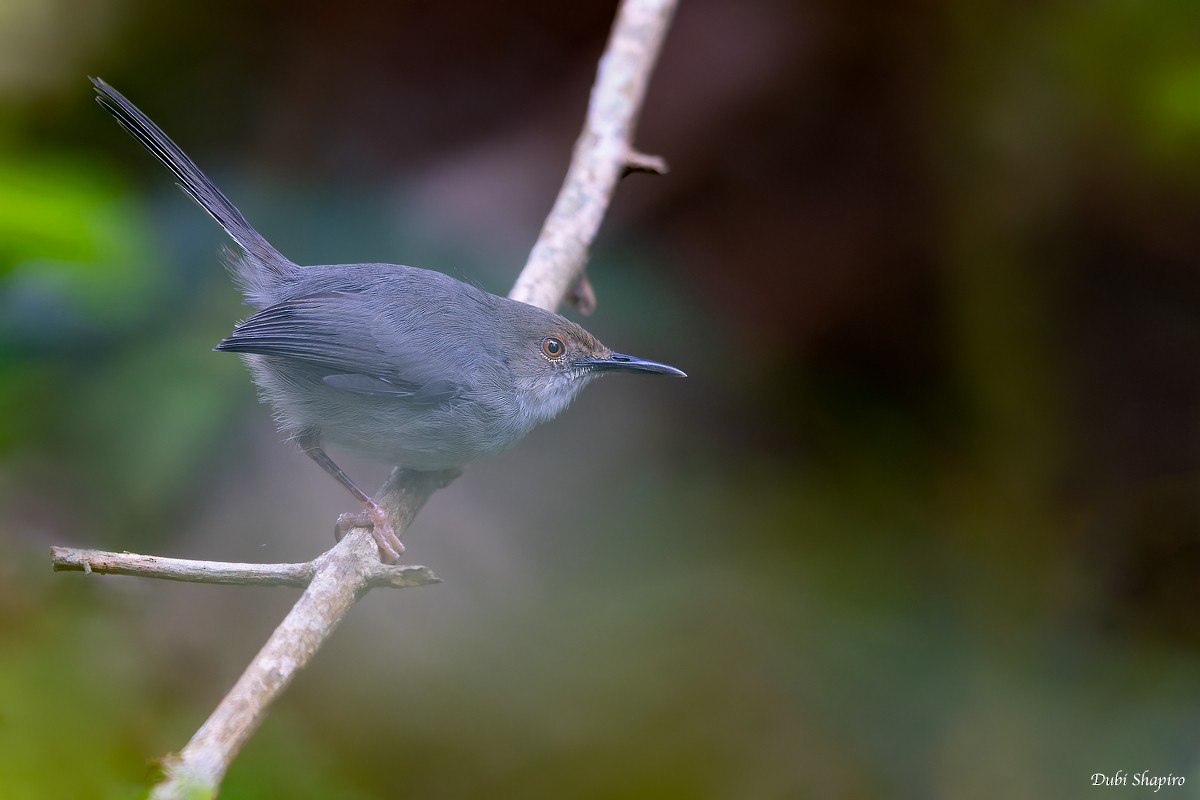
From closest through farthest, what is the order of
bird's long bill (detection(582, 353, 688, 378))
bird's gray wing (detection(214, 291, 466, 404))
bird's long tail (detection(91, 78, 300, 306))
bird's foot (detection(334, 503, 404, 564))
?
bird's foot (detection(334, 503, 404, 564)) < bird's gray wing (detection(214, 291, 466, 404)) < bird's long tail (detection(91, 78, 300, 306)) < bird's long bill (detection(582, 353, 688, 378))

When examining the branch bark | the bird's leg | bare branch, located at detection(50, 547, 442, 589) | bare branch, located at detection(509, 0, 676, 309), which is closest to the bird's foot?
the bird's leg

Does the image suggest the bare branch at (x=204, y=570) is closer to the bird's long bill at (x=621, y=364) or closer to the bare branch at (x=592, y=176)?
the bird's long bill at (x=621, y=364)

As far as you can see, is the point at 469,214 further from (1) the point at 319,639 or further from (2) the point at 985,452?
(1) the point at 319,639

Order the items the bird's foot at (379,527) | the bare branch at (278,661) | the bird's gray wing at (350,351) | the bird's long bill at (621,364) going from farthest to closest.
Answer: the bird's long bill at (621,364) → the bird's gray wing at (350,351) → the bird's foot at (379,527) → the bare branch at (278,661)

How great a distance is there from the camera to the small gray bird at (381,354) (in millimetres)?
2824

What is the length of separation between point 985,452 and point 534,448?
2106 millimetres

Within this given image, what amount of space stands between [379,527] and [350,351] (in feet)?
1.81

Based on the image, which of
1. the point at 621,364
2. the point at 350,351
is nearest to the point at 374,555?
the point at 350,351

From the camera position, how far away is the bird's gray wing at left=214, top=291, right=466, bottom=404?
2785mm

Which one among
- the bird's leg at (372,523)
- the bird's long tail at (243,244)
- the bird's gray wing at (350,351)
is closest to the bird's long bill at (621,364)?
the bird's gray wing at (350,351)

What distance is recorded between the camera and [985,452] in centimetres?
411

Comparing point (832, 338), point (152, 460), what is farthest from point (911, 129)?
point (152, 460)

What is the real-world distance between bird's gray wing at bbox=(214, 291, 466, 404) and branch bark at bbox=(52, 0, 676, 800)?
320 mm

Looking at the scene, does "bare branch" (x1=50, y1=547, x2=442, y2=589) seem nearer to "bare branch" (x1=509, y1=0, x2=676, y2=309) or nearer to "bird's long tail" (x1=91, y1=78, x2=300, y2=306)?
"bird's long tail" (x1=91, y1=78, x2=300, y2=306)
